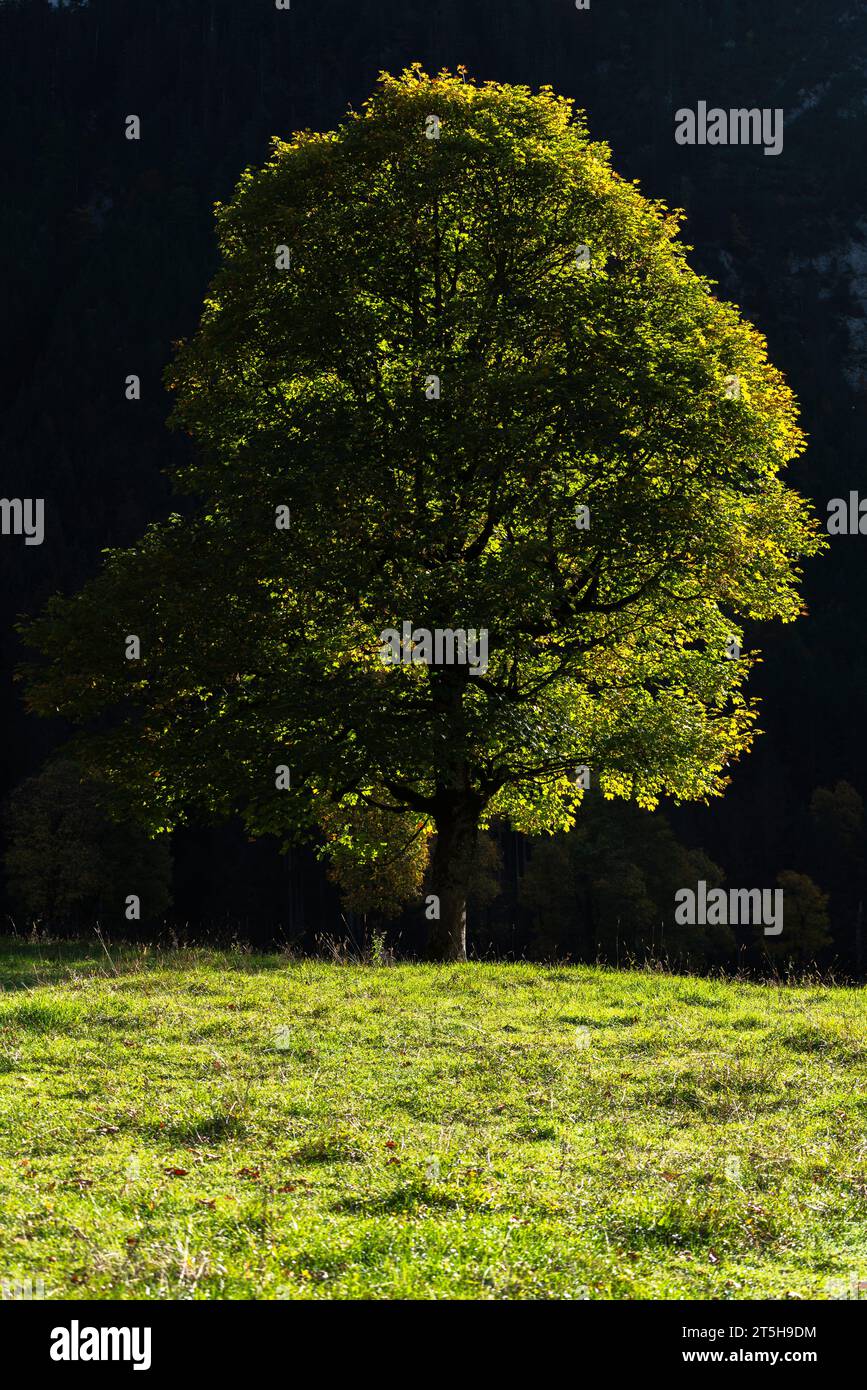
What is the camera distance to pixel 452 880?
22641 mm

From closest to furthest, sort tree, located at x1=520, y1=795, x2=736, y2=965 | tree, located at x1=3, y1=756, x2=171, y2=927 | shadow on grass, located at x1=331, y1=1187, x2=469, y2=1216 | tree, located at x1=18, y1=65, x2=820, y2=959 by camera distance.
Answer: shadow on grass, located at x1=331, y1=1187, x2=469, y2=1216, tree, located at x1=18, y1=65, x2=820, y2=959, tree, located at x1=3, y1=756, x2=171, y2=927, tree, located at x1=520, y1=795, x2=736, y2=965

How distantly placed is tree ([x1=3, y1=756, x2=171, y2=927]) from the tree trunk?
5016 centimetres

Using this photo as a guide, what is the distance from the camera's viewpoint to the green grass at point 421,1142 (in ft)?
21.3

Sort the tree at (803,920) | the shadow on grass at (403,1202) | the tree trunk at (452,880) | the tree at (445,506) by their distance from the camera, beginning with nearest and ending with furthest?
the shadow on grass at (403,1202) → the tree at (445,506) → the tree trunk at (452,880) → the tree at (803,920)

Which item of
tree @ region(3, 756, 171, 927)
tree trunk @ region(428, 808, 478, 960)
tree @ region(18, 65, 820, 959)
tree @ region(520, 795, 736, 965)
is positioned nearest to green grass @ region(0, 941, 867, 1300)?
tree @ region(18, 65, 820, 959)

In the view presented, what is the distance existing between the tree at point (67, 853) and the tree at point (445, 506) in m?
50.3

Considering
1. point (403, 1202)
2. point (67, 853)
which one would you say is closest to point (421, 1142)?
point (403, 1202)

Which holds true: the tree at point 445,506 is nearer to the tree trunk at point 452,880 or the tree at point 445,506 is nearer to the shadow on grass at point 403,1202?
the tree trunk at point 452,880

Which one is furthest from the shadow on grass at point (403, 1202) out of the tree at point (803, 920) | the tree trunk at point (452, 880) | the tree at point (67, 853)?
the tree at point (803, 920)

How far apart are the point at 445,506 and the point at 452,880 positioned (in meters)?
7.09

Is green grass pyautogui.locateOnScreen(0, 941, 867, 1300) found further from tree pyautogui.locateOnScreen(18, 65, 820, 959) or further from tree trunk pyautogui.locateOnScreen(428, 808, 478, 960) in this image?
tree trunk pyautogui.locateOnScreen(428, 808, 478, 960)

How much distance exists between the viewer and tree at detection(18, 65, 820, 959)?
2020 centimetres

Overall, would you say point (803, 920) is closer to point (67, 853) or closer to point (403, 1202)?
point (67, 853)

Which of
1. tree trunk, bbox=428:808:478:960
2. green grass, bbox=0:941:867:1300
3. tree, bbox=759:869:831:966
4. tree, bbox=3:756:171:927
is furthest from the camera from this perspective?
tree, bbox=759:869:831:966
